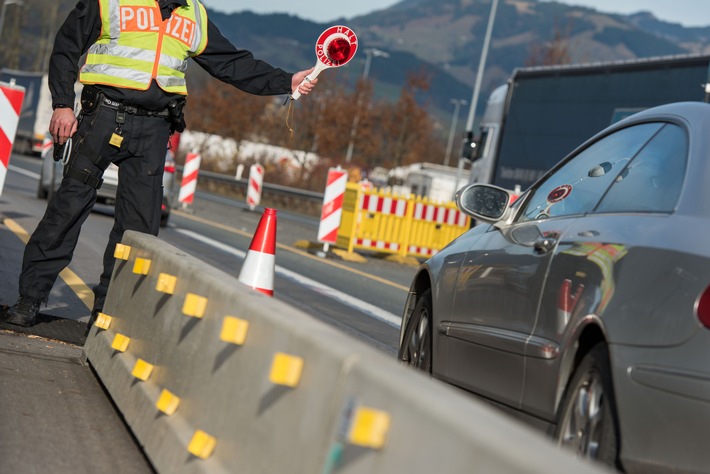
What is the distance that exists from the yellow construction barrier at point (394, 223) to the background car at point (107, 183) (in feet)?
9.09

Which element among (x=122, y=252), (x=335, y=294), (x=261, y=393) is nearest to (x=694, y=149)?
(x=261, y=393)

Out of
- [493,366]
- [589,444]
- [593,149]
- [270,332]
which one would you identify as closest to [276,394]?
[270,332]

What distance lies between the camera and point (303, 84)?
7.46 m

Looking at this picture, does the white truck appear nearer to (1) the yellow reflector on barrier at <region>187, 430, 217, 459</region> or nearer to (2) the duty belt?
(2) the duty belt

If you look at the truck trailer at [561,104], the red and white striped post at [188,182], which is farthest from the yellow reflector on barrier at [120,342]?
the red and white striped post at [188,182]

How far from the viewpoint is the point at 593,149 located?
5695 mm

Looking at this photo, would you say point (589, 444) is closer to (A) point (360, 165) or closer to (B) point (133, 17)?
(B) point (133, 17)

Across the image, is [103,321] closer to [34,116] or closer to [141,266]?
[141,266]

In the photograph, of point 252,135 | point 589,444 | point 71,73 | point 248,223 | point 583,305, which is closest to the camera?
point 589,444

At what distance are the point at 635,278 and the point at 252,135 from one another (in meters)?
72.8

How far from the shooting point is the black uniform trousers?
23.4ft

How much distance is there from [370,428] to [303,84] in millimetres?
4698

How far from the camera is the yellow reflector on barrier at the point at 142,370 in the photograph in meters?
5.30

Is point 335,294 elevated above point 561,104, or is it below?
Answer: below
